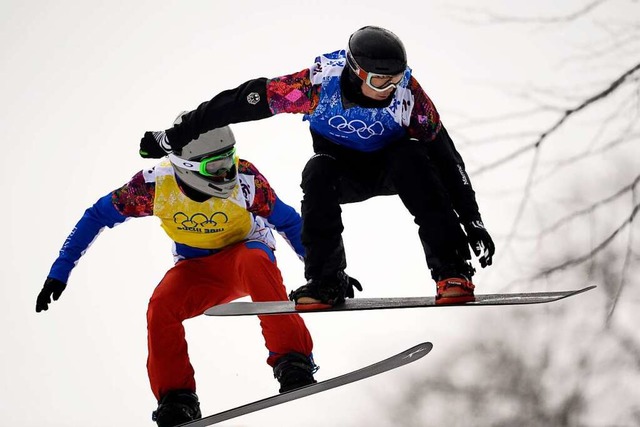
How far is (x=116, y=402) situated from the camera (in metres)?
6.84

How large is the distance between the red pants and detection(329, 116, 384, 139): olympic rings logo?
0.95 m

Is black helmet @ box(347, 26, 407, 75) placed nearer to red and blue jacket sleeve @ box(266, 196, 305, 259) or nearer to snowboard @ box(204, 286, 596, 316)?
snowboard @ box(204, 286, 596, 316)

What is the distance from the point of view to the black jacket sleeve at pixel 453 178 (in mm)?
4047

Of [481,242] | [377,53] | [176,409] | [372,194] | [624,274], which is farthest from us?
[624,274]

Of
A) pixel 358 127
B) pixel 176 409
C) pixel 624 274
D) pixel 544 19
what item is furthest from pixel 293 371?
pixel 544 19

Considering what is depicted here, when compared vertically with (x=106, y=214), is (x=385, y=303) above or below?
below

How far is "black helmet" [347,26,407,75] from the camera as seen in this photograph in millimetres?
3748

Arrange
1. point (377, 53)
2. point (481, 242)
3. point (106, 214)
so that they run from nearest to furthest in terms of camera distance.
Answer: point (377, 53) → point (481, 242) → point (106, 214)

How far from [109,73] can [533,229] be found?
3.93 m

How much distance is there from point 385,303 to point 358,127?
2.38 feet

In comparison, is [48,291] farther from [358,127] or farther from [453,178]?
[453,178]

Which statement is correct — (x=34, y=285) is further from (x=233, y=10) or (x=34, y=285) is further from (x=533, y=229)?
(x=533, y=229)

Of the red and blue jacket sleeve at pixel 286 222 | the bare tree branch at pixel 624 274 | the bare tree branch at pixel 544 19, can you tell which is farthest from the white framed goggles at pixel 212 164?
the bare tree branch at pixel 624 274

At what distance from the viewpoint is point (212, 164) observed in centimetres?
468
